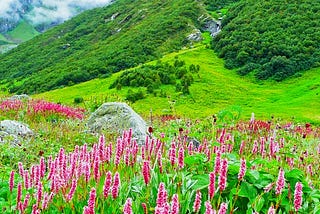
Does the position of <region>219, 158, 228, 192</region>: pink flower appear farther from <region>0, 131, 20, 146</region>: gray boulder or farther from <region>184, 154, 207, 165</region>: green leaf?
<region>0, 131, 20, 146</region>: gray boulder

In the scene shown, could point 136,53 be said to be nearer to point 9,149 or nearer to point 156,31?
point 156,31

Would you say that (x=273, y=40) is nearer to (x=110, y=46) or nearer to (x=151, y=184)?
(x=110, y=46)

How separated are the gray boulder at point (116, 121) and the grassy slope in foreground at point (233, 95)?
2671 centimetres

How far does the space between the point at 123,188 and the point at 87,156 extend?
796 millimetres

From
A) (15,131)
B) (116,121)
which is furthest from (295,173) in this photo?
(116,121)

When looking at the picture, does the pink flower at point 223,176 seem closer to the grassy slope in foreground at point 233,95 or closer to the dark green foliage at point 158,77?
the grassy slope in foreground at point 233,95

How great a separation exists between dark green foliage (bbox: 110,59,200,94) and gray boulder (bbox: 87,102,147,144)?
1618 inches

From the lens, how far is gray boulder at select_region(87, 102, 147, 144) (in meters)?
16.3

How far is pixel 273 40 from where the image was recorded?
79.3 m

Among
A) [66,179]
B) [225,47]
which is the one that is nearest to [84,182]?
[66,179]

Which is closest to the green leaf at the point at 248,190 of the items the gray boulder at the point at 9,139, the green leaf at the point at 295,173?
the green leaf at the point at 295,173

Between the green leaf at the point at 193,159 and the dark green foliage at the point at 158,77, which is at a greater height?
the dark green foliage at the point at 158,77

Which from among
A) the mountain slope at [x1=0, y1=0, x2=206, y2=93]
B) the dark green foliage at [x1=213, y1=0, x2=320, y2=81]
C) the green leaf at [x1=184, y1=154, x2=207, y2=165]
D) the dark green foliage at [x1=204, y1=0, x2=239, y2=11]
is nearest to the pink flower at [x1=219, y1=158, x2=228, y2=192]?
the green leaf at [x1=184, y1=154, x2=207, y2=165]

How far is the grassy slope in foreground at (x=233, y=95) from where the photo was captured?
49178 mm
